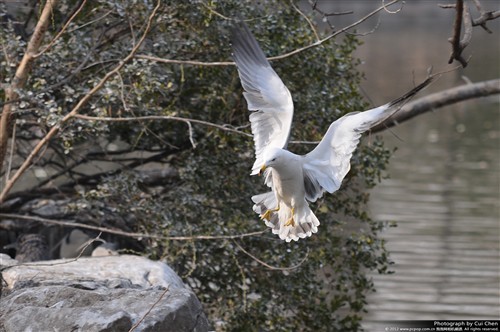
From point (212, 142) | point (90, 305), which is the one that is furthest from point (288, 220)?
point (212, 142)

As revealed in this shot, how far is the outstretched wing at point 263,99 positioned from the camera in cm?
624

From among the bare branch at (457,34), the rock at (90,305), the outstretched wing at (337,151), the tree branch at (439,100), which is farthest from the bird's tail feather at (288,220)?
the tree branch at (439,100)

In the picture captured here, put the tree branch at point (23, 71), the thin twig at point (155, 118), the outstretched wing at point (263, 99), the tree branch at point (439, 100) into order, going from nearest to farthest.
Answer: the outstretched wing at point (263, 99) < the thin twig at point (155, 118) < the tree branch at point (23, 71) < the tree branch at point (439, 100)

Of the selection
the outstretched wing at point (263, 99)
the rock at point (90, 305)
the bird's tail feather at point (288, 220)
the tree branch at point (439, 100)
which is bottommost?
the rock at point (90, 305)

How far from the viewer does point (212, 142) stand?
8.07 meters

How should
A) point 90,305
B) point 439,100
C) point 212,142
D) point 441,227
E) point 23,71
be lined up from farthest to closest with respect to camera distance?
point 441,227 → point 439,100 → point 212,142 → point 23,71 → point 90,305

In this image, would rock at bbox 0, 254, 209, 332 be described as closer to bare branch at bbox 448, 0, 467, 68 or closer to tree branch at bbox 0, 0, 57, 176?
tree branch at bbox 0, 0, 57, 176

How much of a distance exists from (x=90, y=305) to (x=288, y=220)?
4.50 ft

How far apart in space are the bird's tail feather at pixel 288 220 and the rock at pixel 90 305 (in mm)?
757

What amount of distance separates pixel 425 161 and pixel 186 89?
10.7 metres

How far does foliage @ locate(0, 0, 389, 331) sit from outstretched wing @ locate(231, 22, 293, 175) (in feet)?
3.82

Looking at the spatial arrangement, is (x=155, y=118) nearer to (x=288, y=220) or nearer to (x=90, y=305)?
(x=288, y=220)

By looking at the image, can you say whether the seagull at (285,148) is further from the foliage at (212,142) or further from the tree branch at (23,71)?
the tree branch at (23,71)

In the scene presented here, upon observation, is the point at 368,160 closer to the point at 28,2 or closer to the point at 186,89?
the point at 186,89
